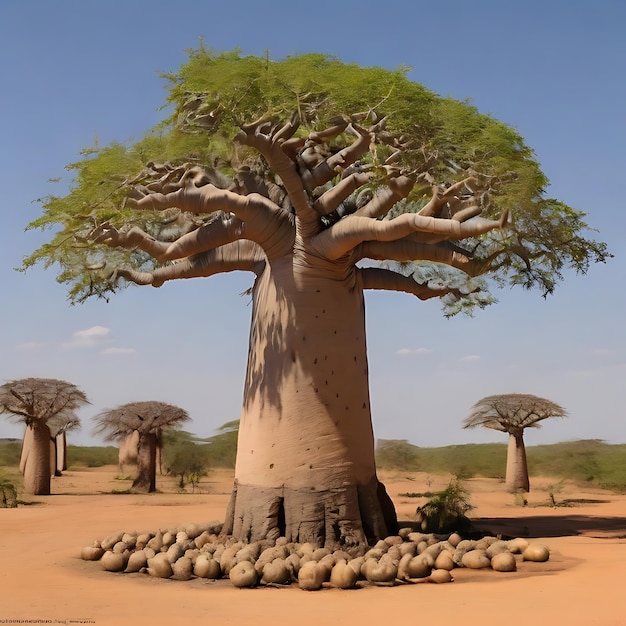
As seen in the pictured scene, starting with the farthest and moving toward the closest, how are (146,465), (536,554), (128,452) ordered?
(128,452) → (146,465) → (536,554)

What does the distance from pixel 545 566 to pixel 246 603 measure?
9.33 ft

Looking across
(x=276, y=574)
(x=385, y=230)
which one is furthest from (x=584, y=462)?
(x=276, y=574)

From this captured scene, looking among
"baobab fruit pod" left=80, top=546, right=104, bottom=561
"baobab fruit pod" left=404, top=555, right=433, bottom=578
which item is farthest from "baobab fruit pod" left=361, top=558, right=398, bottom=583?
"baobab fruit pod" left=80, top=546, right=104, bottom=561

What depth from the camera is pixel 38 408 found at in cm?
1836

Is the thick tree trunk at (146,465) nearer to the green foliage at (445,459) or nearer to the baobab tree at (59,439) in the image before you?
the baobab tree at (59,439)

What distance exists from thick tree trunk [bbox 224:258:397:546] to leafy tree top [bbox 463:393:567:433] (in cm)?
1107

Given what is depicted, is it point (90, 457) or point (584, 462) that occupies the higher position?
point (90, 457)

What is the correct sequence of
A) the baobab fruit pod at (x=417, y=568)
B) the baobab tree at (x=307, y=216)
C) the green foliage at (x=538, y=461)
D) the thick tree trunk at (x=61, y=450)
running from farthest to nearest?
1. the thick tree trunk at (x=61, y=450)
2. the green foliage at (x=538, y=461)
3. the baobab tree at (x=307, y=216)
4. the baobab fruit pod at (x=417, y=568)

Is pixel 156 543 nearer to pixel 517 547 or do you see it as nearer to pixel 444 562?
pixel 444 562

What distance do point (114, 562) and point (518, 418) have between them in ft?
44.5

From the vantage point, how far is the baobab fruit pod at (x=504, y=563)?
22.3 feet

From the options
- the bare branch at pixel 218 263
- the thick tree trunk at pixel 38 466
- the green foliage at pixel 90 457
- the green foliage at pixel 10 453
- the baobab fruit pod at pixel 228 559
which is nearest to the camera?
the baobab fruit pod at pixel 228 559

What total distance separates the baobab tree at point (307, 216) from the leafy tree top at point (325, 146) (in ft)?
0.08

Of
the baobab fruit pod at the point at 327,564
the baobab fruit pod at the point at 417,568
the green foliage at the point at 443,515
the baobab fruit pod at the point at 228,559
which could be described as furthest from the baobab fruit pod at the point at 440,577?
the green foliage at the point at 443,515
